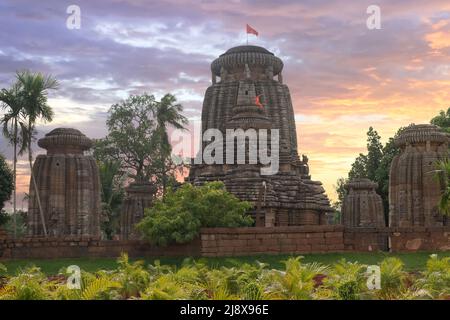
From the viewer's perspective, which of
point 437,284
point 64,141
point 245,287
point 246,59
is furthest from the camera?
point 246,59

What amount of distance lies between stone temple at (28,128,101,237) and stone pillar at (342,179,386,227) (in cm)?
2127

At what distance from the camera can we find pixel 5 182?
129ft

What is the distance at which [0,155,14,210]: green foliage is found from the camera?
1539 inches

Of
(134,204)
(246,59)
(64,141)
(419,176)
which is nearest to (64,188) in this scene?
(64,141)

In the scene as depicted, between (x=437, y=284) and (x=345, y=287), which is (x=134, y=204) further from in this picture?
(x=345, y=287)

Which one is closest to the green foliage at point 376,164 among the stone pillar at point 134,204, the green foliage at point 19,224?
the stone pillar at point 134,204

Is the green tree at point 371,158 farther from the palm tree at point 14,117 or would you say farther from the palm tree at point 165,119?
the palm tree at point 14,117

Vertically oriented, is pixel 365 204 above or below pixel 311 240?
above

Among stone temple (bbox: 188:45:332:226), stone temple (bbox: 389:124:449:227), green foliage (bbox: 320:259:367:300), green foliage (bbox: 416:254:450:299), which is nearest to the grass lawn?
green foliage (bbox: 416:254:450:299)

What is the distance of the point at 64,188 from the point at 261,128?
13.8 m

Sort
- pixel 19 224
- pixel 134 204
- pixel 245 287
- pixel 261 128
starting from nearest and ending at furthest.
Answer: pixel 245 287 → pixel 261 128 → pixel 134 204 → pixel 19 224

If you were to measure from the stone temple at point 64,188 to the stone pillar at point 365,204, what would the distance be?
69.8ft

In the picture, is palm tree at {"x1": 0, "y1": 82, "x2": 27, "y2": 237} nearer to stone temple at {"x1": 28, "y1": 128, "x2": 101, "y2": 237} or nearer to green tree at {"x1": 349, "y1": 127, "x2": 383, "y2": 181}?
stone temple at {"x1": 28, "y1": 128, "x2": 101, "y2": 237}

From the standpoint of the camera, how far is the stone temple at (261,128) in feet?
130
